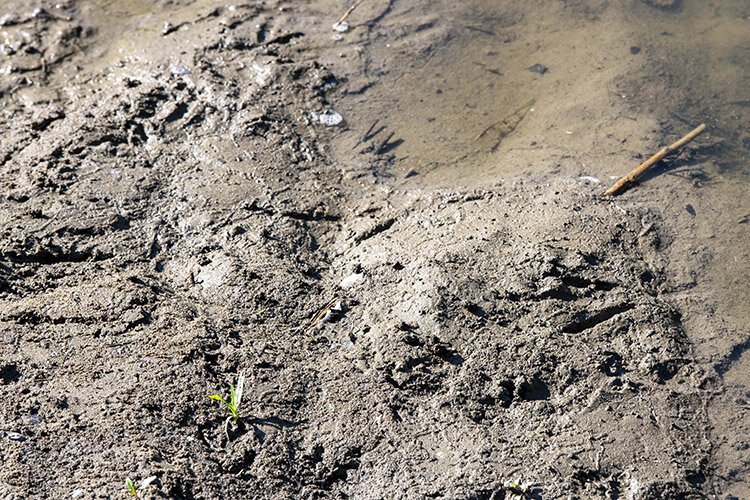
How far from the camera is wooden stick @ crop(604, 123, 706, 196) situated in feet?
12.4

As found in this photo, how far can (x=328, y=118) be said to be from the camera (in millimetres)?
4223

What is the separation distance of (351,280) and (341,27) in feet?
7.23

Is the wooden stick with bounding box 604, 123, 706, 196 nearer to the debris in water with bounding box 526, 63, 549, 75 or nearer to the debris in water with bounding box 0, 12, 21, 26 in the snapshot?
the debris in water with bounding box 526, 63, 549, 75

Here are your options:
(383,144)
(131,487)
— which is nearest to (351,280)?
(383,144)

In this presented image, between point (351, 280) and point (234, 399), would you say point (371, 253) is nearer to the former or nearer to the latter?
point (351, 280)

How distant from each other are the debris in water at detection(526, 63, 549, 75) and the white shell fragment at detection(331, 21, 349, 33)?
46.9 inches

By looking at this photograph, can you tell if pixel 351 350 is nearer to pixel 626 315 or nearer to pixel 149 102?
pixel 626 315

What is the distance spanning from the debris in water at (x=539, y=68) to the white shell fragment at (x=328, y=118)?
1.27 m

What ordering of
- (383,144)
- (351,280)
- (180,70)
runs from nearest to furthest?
(351,280) < (383,144) < (180,70)

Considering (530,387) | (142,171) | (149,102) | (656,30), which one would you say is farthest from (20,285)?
(656,30)

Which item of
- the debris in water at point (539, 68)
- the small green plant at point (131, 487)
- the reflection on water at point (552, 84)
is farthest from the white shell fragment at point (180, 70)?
the small green plant at point (131, 487)

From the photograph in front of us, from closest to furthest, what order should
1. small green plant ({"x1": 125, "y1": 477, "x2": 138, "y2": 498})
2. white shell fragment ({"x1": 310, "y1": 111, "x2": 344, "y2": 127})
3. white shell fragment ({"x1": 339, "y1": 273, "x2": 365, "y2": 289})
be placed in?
small green plant ({"x1": 125, "y1": 477, "x2": 138, "y2": 498}), white shell fragment ({"x1": 339, "y1": 273, "x2": 365, "y2": 289}), white shell fragment ({"x1": 310, "y1": 111, "x2": 344, "y2": 127})

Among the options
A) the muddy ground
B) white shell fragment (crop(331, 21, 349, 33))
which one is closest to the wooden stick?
the muddy ground

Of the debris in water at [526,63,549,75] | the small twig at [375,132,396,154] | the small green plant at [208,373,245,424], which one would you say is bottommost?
the debris in water at [526,63,549,75]
